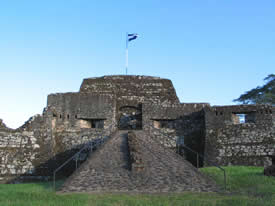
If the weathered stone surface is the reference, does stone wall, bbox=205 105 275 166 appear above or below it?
above

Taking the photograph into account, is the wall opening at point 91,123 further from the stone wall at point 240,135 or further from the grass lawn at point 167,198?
the grass lawn at point 167,198

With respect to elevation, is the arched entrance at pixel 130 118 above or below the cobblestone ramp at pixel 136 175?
above

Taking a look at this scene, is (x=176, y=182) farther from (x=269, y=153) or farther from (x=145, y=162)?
(x=269, y=153)

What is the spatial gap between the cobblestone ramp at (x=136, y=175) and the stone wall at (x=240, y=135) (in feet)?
13.2

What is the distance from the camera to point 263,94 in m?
30.2

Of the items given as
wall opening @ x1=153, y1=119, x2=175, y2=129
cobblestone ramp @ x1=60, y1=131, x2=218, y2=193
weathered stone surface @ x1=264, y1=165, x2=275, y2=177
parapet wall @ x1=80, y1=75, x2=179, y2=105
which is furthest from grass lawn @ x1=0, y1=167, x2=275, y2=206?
parapet wall @ x1=80, y1=75, x2=179, y2=105

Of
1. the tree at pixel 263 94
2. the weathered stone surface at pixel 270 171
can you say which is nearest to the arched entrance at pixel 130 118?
the weathered stone surface at pixel 270 171

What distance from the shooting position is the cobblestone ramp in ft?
32.4

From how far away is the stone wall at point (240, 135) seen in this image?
15273 mm

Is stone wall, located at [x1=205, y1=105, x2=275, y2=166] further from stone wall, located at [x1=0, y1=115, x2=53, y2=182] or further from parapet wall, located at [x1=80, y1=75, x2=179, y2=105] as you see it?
stone wall, located at [x1=0, y1=115, x2=53, y2=182]

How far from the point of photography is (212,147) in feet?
51.8

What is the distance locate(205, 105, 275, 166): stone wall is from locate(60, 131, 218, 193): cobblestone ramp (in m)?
4.03

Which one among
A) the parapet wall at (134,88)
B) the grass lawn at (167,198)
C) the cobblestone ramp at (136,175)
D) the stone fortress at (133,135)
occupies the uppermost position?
the parapet wall at (134,88)

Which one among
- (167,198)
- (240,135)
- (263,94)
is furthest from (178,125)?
(263,94)
